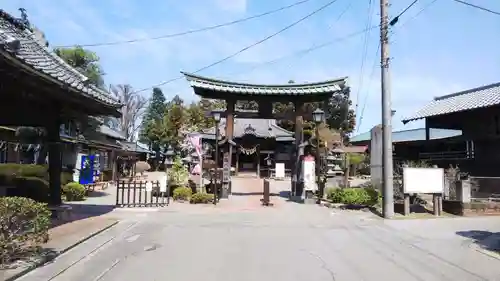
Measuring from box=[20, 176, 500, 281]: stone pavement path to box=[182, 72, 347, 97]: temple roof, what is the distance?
292 inches

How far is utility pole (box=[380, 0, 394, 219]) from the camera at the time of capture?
50.5ft

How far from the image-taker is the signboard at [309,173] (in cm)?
2002

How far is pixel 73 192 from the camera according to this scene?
20.0 metres

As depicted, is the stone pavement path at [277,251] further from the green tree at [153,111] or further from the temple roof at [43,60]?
the green tree at [153,111]

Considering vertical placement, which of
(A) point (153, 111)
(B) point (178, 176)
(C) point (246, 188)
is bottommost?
(C) point (246, 188)

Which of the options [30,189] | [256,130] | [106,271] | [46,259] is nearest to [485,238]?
[106,271]

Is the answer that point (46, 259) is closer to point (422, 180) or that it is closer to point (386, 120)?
point (386, 120)

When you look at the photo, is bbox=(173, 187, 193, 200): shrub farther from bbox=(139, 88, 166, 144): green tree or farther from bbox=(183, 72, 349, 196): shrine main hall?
bbox=(139, 88, 166, 144): green tree

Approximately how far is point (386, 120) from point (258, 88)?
728 centimetres

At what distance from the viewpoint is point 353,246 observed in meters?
10.2

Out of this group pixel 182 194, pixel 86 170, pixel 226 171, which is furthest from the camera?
pixel 86 170

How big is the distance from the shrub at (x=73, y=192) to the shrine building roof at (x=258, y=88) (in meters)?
6.85

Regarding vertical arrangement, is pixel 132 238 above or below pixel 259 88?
below

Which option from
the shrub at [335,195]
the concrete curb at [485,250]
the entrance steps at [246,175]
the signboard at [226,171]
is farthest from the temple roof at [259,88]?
the entrance steps at [246,175]
